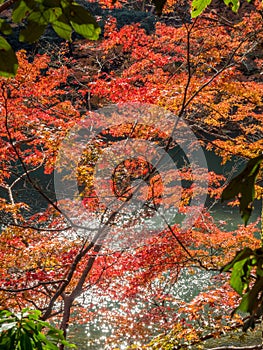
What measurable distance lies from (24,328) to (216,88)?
5833 millimetres

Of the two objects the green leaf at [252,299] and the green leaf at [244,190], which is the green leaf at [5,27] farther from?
the green leaf at [252,299]

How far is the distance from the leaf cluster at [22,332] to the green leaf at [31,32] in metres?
1.01

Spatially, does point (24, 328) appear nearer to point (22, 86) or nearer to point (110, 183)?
point (110, 183)

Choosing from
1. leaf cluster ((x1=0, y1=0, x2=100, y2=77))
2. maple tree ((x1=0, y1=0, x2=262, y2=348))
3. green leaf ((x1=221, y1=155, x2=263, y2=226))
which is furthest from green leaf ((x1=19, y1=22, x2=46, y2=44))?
maple tree ((x1=0, y1=0, x2=262, y2=348))

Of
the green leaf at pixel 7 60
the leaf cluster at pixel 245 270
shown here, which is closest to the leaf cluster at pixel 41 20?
the green leaf at pixel 7 60

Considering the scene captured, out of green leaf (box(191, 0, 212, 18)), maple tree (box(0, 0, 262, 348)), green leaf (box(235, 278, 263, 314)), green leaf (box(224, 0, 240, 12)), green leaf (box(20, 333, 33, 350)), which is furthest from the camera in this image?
maple tree (box(0, 0, 262, 348))

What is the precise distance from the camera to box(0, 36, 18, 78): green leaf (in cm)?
78

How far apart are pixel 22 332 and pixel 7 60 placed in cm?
101

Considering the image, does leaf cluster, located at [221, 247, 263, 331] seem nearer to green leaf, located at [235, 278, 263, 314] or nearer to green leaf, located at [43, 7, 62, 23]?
green leaf, located at [235, 278, 263, 314]

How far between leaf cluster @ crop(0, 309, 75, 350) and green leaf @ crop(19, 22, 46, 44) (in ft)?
3.30

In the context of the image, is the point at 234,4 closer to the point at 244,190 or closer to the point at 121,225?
the point at 244,190

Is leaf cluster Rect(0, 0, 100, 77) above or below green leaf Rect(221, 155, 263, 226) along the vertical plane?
above

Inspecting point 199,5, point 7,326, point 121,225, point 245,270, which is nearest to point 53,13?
point 199,5

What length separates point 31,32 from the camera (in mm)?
805
